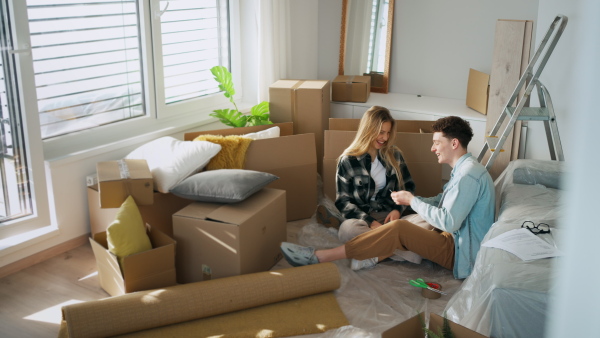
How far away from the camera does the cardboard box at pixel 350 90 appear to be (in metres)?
4.61

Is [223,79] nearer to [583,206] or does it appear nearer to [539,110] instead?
[539,110]

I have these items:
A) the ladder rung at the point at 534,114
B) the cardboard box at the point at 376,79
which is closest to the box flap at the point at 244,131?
the cardboard box at the point at 376,79

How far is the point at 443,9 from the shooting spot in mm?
4703

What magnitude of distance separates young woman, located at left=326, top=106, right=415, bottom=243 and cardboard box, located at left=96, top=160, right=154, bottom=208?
3.61ft

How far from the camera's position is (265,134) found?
3953 millimetres

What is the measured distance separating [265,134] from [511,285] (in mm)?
2141

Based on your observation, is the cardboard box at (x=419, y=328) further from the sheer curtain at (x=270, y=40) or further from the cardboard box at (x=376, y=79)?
the cardboard box at (x=376, y=79)

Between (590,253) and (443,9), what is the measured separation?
176 inches

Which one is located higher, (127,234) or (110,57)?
(110,57)

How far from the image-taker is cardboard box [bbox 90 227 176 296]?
9.17 feet

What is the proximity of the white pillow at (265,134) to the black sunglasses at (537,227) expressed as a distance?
180 cm

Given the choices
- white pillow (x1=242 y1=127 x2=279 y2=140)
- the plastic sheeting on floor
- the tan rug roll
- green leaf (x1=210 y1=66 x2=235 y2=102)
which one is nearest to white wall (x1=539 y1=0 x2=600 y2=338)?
the plastic sheeting on floor

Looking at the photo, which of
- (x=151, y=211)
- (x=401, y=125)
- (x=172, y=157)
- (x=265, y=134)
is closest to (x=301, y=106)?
(x=265, y=134)

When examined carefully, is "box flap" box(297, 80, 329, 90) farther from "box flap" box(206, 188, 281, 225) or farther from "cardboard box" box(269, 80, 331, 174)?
"box flap" box(206, 188, 281, 225)
